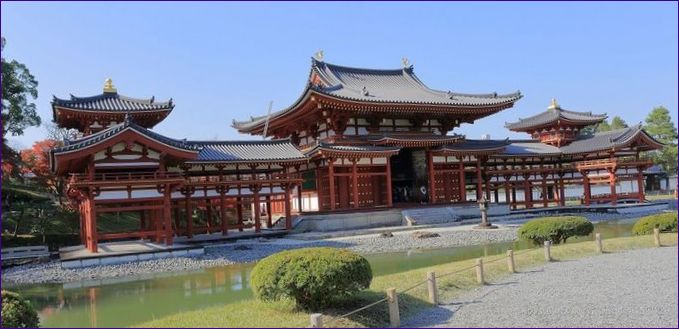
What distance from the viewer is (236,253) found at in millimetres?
20531

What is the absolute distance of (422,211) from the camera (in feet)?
100

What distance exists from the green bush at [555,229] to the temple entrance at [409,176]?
45.3ft

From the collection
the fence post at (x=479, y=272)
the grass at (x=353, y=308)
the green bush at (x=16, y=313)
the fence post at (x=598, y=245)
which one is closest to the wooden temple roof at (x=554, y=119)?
the fence post at (x=598, y=245)

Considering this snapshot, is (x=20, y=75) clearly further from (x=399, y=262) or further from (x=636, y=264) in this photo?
(x=636, y=264)

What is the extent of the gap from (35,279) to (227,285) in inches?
252

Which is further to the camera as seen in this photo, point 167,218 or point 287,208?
point 287,208

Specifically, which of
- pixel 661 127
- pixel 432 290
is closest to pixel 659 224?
pixel 432 290

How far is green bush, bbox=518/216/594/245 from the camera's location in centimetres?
1867

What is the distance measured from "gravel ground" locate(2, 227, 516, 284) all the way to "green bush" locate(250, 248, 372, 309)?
9.27m

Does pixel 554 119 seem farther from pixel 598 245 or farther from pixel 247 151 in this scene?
pixel 598 245

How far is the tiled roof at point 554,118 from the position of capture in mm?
41656

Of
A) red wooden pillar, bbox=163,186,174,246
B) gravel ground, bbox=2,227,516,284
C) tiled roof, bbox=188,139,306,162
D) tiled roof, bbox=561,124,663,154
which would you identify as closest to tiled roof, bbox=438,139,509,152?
tiled roof, bbox=561,124,663,154

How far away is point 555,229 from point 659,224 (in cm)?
473

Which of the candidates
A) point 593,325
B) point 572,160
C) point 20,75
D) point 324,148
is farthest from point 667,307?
point 572,160
